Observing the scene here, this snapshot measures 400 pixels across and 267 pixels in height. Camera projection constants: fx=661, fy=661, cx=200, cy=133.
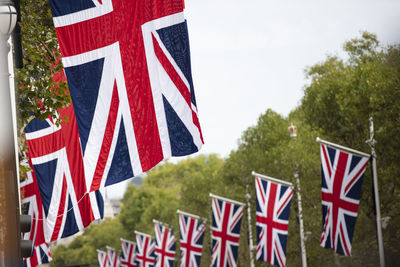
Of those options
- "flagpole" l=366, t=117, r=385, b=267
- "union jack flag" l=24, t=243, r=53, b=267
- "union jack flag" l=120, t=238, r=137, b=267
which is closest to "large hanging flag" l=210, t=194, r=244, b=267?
"flagpole" l=366, t=117, r=385, b=267

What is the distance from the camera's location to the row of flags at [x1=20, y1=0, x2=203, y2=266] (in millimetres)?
7379

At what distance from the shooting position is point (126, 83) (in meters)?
7.68

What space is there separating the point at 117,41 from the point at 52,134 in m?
5.04

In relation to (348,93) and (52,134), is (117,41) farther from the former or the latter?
(348,93)

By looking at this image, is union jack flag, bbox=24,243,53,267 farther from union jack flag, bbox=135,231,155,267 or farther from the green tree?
union jack flag, bbox=135,231,155,267

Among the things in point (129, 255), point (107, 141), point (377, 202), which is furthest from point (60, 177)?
point (129, 255)

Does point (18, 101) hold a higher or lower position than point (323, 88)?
higher

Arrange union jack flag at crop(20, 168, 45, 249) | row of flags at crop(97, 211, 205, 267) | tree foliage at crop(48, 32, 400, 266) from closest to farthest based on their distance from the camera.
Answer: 1. union jack flag at crop(20, 168, 45, 249)
2. tree foliage at crop(48, 32, 400, 266)
3. row of flags at crop(97, 211, 205, 267)

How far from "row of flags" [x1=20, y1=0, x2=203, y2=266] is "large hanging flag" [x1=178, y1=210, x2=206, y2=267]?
3281 cm

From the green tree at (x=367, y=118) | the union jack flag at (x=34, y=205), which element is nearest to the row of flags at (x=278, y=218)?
the green tree at (x=367, y=118)

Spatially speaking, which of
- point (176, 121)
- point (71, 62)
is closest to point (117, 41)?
point (71, 62)

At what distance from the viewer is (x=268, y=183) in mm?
29516

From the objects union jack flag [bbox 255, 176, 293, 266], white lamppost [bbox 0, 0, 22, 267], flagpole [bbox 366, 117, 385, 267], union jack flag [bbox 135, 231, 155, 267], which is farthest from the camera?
union jack flag [bbox 135, 231, 155, 267]

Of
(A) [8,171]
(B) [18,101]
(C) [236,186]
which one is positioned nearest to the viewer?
(A) [8,171]
